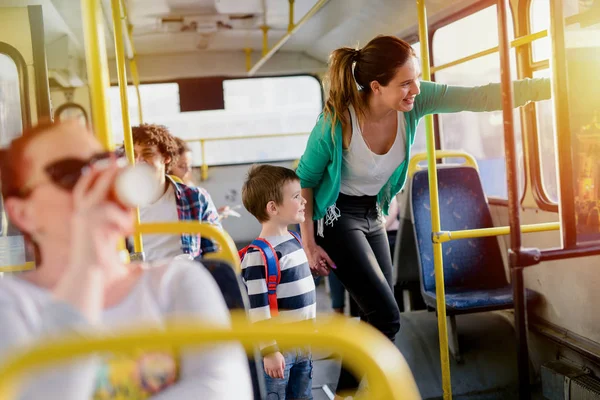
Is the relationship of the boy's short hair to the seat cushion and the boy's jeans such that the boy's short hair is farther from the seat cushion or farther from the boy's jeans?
the seat cushion

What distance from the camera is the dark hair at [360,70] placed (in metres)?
2.38

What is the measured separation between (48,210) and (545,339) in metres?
3.25

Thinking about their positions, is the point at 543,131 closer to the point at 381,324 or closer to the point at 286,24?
the point at 381,324

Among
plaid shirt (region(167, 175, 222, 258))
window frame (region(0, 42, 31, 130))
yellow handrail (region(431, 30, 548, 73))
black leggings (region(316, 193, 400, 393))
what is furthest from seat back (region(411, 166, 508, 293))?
window frame (region(0, 42, 31, 130))

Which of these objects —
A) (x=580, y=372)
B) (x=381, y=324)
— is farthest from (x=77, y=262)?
(x=580, y=372)

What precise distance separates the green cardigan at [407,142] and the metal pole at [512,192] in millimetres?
751

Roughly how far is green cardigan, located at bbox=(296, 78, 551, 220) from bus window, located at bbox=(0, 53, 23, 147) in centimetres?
117

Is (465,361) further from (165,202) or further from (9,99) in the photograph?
(9,99)

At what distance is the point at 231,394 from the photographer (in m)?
0.97

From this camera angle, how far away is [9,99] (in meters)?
2.65

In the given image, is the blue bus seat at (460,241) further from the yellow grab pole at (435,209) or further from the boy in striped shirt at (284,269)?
the boy in striped shirt at (284,269)

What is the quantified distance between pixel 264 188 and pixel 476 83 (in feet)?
7.67

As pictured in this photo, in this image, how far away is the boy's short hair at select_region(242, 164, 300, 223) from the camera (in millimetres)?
2479

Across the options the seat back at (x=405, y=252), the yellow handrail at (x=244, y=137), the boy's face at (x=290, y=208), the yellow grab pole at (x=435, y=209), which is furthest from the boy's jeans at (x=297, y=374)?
the yellow handrail at (x=244, y=137)
